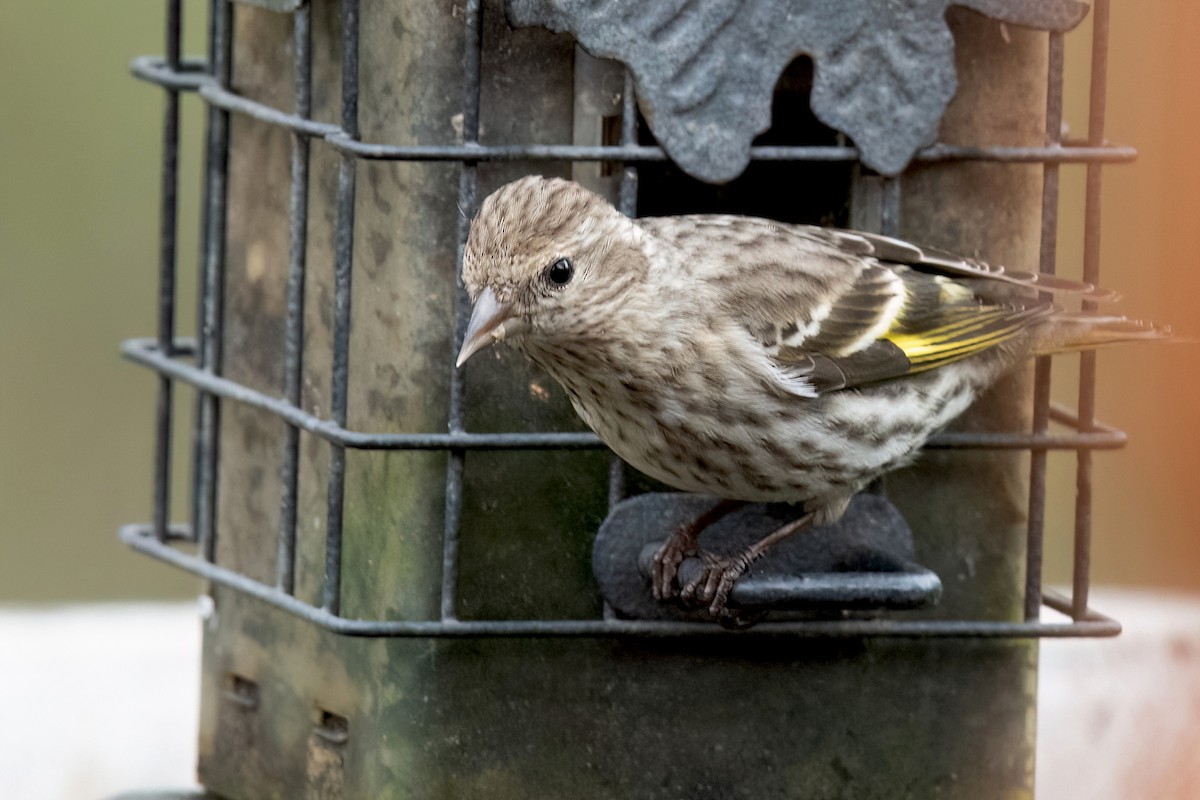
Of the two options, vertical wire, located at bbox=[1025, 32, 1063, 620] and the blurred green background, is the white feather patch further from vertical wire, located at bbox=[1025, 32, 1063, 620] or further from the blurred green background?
the blurred green background

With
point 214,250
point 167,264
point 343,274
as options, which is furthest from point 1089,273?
point 167,264

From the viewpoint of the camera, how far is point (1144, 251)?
5.09 m

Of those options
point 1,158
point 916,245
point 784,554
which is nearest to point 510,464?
point 784,554

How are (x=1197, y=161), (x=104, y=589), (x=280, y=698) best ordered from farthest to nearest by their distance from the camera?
(x=104, y=589), (x=280, y=698), (x=1197, y=161)

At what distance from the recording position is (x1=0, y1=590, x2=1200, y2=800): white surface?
457cm

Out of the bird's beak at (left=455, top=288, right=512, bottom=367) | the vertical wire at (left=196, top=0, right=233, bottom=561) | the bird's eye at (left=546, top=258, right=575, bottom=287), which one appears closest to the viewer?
the bird's beak at (left=455, top=288, right=512, bottom=367)

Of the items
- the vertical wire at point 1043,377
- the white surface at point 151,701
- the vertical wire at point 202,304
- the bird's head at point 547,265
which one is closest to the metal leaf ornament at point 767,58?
the vertical wire at point 1043,377

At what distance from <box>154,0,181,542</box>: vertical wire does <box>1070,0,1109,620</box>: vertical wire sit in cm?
188

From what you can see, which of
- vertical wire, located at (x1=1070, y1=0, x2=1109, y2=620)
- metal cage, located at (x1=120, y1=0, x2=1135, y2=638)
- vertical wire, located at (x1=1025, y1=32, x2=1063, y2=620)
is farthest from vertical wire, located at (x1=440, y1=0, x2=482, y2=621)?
vertical wire, located at (x1=1070, y1=0, x2=1109, y2=620)

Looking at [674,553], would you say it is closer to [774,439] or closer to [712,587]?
[712,587]

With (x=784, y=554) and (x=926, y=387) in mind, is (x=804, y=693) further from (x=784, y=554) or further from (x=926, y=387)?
(x=926, y=387)

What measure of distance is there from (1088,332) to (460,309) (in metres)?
1.27

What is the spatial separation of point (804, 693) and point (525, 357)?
35.9 inches

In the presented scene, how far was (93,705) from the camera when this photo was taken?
468cm
